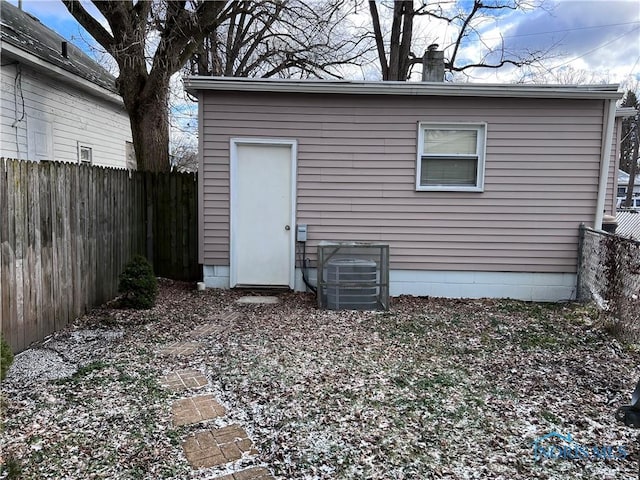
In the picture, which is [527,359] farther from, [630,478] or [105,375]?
[105,375]

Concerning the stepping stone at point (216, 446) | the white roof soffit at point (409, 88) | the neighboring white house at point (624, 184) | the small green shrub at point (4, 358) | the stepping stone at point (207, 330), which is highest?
the neighboring white house at point (624, 184)

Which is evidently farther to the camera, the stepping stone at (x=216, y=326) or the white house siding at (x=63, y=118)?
the white house siding at (x=63, y=118)

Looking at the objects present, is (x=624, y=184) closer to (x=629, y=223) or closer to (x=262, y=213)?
(x=629, y=223)

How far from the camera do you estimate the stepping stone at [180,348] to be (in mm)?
3916

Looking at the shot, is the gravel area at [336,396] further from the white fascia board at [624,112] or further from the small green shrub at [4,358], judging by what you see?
the white fascia board at [624,112]

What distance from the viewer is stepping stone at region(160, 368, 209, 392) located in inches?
126

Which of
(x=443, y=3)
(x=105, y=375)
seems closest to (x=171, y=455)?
(x=105, y=375)

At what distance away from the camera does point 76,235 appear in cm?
458

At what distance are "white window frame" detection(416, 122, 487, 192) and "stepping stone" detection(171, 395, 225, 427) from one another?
4.33 m

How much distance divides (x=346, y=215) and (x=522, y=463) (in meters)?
4.32

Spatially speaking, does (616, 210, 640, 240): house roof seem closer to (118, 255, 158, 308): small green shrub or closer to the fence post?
the fence post

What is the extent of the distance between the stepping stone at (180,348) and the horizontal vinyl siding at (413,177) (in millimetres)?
2346

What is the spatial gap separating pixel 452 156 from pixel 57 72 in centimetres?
686

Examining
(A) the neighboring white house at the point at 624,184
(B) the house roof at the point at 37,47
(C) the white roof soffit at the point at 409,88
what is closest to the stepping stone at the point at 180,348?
(C) the white roof soffit at the point at 409,88
